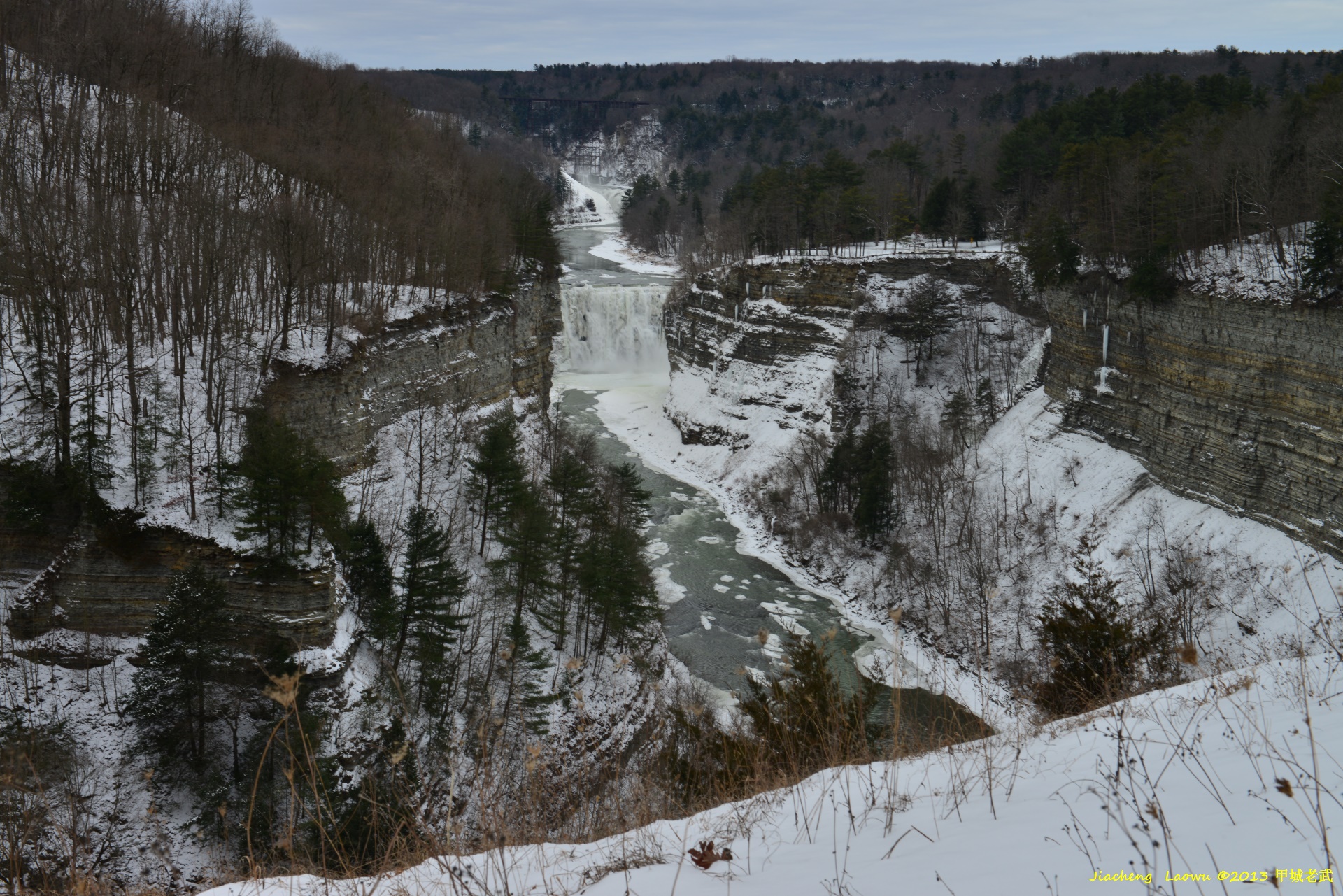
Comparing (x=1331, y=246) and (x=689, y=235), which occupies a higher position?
(x=689, y=235)

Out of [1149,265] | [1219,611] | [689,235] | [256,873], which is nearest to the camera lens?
[256,873]

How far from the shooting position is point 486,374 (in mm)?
32969

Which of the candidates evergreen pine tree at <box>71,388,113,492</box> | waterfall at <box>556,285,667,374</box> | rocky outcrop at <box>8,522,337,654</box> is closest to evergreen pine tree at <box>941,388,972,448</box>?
waterfall at <box>556,285,667,374</box>

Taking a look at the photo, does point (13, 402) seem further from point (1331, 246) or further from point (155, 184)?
point (1331, 246)

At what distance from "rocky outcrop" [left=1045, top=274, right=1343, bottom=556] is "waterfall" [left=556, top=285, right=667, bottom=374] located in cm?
3554

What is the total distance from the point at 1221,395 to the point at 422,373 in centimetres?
2724

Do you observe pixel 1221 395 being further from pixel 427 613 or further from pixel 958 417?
pixel 427 613

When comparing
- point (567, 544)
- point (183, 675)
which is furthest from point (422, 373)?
point (183, 675)

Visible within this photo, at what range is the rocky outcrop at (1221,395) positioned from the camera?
23188 millimetres

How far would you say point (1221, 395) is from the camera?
26.8m

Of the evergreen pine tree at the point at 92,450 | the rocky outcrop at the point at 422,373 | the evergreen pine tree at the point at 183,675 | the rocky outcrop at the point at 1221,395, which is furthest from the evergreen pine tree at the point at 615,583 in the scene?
the rocky outcrop at the point at 1221,395

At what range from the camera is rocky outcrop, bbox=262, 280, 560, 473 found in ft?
76.2

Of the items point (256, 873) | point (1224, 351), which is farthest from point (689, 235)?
point (256, 873)

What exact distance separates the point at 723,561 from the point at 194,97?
95.7ft
